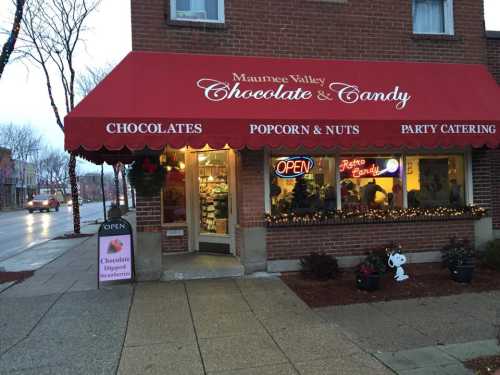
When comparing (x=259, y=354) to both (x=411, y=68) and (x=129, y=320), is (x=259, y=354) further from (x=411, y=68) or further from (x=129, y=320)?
(x=411, y=68)

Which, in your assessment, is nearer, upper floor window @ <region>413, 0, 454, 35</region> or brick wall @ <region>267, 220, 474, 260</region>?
brick wall @ <region>267, 220, 474, 260</region>

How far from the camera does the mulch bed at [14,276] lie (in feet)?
28.3

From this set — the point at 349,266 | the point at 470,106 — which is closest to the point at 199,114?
the point at 349,266

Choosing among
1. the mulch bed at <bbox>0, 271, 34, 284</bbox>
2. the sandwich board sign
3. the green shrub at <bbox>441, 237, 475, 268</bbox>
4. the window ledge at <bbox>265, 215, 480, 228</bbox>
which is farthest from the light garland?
the mulch bed at <bbox>0, 271, 34, 284</bbox>

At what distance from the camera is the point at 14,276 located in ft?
29.2

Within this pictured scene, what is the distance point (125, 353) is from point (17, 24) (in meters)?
7.64

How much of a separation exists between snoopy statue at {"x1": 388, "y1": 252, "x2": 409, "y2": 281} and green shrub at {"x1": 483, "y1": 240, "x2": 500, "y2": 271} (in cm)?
197

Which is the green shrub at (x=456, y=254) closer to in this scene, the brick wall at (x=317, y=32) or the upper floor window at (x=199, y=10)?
the brick wall at (x=317, y=32)

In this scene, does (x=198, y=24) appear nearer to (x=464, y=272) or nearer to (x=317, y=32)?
(x=317, y=32)

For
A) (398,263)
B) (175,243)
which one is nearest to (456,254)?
(398,263)

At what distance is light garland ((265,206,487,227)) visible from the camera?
8.21 m

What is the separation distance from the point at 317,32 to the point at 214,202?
4.28 metres

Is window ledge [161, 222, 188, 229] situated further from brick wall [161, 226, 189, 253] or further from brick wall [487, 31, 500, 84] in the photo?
brick wall [487, 31, 500, 84]

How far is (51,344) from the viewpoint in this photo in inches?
198
